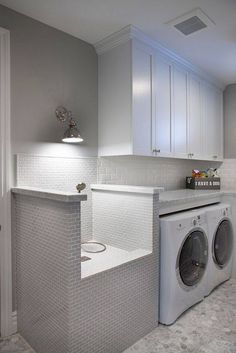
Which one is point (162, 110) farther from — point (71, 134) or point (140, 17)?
point (71, 134)

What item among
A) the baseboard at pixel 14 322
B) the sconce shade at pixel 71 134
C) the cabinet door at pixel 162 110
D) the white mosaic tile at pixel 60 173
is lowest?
the baseboard at pixel 14 322

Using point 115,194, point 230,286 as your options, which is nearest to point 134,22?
point 115,194

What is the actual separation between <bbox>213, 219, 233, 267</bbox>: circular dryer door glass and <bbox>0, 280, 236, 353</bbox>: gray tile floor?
0.50 metres

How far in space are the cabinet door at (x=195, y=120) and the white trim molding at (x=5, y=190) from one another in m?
2.02

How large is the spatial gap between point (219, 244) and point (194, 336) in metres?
1.11

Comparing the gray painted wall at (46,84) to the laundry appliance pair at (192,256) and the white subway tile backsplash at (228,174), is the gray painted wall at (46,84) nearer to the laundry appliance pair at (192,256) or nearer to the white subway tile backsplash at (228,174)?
the laundry appliance pair at (192,256)

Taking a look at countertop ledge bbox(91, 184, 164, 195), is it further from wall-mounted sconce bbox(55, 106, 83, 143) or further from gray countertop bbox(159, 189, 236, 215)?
wall-mounted sconce bbox(55, 106, 83, 143)

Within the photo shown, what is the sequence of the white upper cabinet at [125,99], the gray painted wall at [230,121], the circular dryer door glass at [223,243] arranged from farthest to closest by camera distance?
the gray painted wall at [230,121] < the circular dryer door glass at [223,243] < the white upper cabinet at [125,99]

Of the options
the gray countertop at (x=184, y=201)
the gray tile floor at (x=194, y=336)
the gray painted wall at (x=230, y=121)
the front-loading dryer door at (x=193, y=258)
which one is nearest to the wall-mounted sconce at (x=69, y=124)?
the gray countertop at (x=184, y=201)

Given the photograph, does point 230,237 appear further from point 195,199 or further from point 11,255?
point 11,255

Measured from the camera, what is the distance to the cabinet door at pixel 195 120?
10.1 ft

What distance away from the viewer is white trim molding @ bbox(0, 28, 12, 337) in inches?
75.0

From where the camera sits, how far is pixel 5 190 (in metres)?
1.93

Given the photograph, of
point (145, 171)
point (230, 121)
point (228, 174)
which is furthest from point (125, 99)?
point (228, 174)
